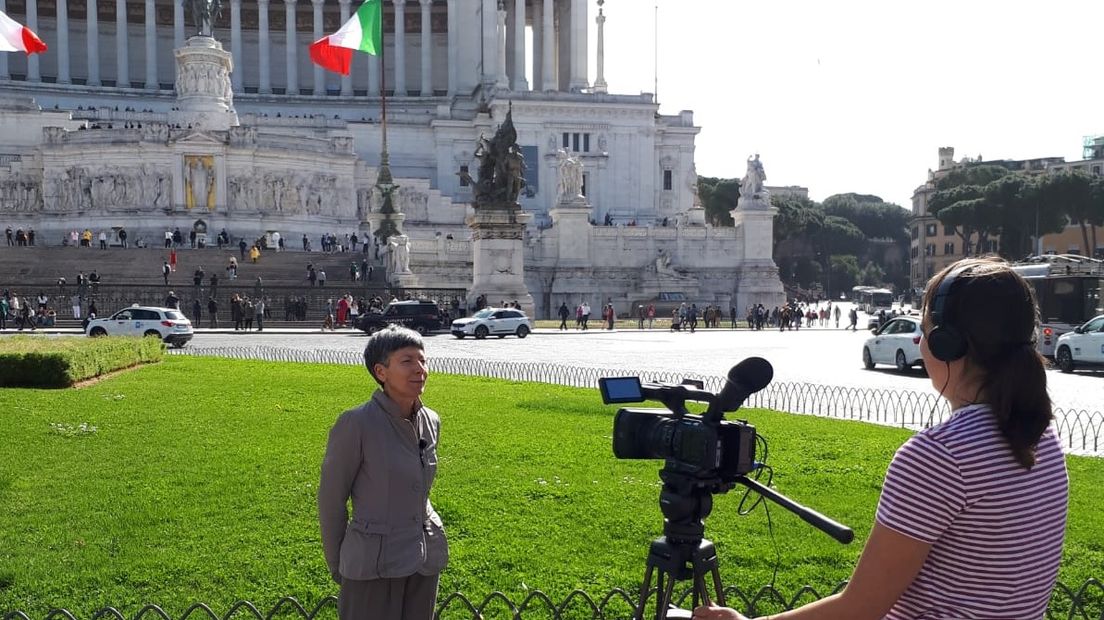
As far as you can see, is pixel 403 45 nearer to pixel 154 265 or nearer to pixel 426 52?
pixel 426 52

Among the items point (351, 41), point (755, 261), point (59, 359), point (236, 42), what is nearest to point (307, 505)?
point (59, 359)

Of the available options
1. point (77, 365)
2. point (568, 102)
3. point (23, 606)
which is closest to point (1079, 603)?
point (23, 606)

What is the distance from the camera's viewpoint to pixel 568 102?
75.6 m

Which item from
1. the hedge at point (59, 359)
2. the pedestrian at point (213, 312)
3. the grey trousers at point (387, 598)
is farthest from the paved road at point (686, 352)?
the grey trousers at point (387, 598)

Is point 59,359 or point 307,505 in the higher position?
point 59,359

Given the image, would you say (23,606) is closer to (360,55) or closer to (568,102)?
(568,102)

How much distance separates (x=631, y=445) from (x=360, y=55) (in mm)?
95069

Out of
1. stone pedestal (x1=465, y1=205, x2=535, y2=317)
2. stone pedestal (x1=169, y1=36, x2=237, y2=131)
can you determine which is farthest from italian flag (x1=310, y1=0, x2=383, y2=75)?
stone pedestal (x1=169, y1=36, x2=237, y2=131)

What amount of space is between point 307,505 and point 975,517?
21.5ft

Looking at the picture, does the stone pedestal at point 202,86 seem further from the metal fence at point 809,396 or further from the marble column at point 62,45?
the metal fence at point 809,396

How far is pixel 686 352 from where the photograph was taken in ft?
94.5

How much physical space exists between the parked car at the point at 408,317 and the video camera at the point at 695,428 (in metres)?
34.1

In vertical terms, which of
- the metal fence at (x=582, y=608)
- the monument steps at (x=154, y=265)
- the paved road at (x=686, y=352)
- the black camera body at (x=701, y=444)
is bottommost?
the paved road at (x=686, y=352)

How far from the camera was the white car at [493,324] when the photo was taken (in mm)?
36875
